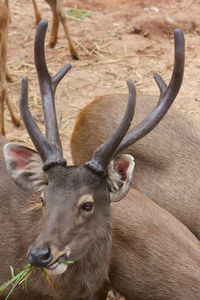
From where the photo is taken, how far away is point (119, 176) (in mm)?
3656

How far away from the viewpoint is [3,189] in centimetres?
429

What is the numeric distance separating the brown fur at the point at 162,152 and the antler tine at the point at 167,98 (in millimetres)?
1307

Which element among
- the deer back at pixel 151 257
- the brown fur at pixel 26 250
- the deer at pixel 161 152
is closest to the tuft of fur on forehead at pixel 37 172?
the brown fur at pixel 26 250

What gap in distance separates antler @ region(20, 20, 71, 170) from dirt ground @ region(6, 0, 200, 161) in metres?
2.58

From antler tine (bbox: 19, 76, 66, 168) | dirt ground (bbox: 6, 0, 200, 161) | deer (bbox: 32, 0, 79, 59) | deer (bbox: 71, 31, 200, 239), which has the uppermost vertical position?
antler tine (bbox: 19, 76, 66, 168)

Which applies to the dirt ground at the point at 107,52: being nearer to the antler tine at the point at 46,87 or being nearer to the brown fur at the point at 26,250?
the brown fur at the point at 26,250

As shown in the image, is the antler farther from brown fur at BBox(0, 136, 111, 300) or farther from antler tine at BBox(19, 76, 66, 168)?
brown fur at BBox(0, 136, 111, 300)

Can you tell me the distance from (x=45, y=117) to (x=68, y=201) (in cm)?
76

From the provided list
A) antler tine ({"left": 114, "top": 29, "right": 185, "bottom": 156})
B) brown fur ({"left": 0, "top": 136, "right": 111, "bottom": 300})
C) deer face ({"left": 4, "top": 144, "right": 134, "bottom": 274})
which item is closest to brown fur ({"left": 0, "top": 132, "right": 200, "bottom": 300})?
brown fur ({"left": 0, "top": 136, "right": 111, "bottom": 300})

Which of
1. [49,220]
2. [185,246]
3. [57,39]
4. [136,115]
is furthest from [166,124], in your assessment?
[57,39]

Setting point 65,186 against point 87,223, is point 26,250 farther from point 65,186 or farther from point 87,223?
point 65,186

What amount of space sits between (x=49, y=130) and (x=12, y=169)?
1.24 feet

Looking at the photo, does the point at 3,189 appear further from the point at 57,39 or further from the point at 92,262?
the point at 57,39

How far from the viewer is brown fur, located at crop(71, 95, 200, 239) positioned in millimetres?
4996
